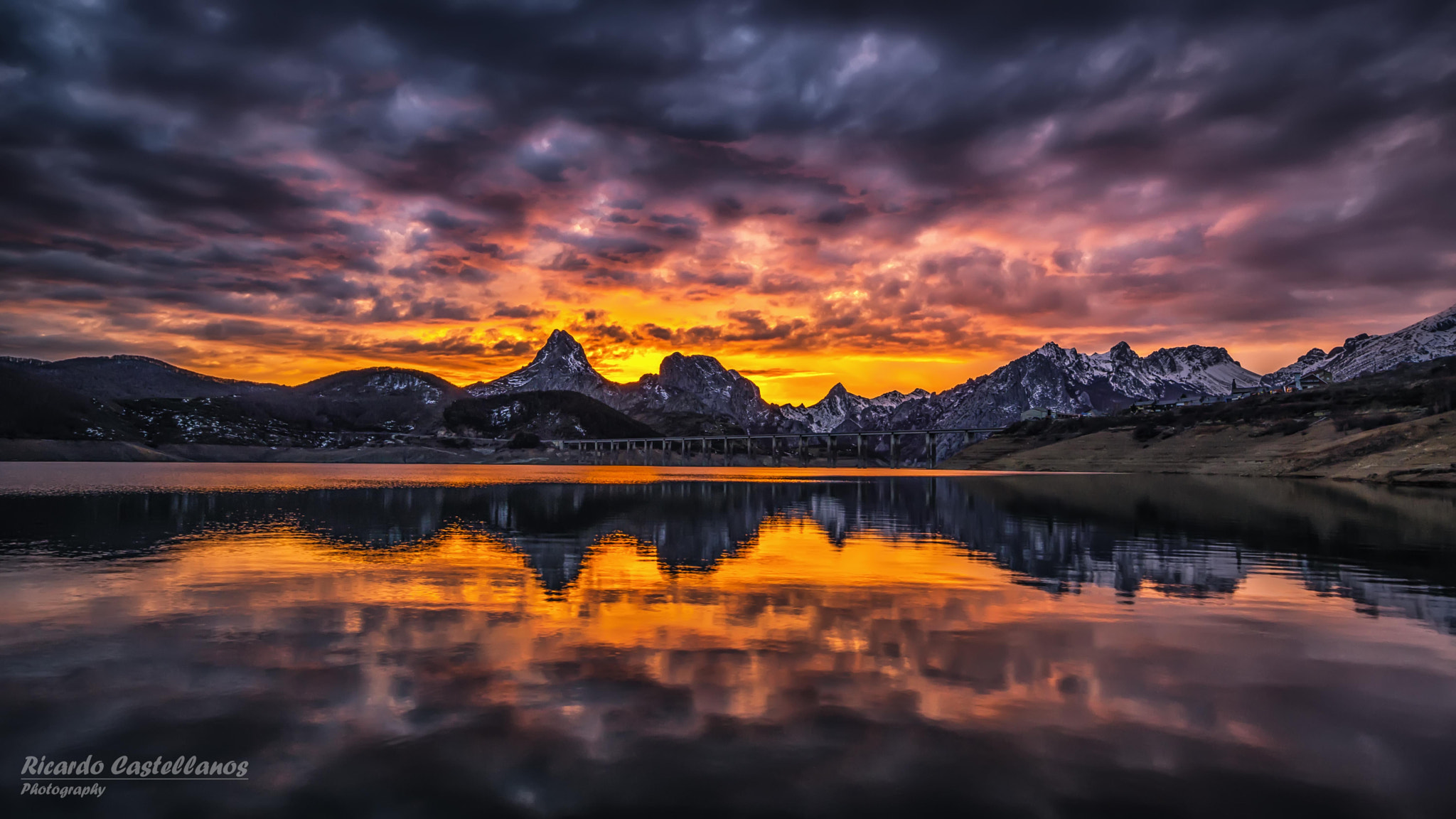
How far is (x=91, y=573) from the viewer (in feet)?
89.6

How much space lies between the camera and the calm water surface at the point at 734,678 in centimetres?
1016

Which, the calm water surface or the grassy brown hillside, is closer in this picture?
the calm water surface

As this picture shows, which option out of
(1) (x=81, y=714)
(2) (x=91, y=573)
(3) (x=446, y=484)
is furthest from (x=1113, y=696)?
(3) (x=446, y=484)

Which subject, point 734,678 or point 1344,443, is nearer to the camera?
point 734,678

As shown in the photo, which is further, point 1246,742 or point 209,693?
point 209,693

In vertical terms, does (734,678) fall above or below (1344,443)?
below

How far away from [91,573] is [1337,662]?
128 feet

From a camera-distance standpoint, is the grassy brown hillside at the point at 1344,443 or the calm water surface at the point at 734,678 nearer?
the calm water surface at the point at 734,678

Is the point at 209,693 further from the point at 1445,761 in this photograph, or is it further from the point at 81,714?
the point at 1445,761

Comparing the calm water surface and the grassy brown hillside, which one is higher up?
the grassy brown hillside

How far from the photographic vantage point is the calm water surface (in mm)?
10156

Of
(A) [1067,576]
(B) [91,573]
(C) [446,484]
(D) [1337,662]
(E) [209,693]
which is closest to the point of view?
(E) [209,693]

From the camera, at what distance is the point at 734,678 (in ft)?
49.8

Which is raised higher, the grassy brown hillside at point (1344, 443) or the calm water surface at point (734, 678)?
the grassy brown hillside at point (1344, 443)
